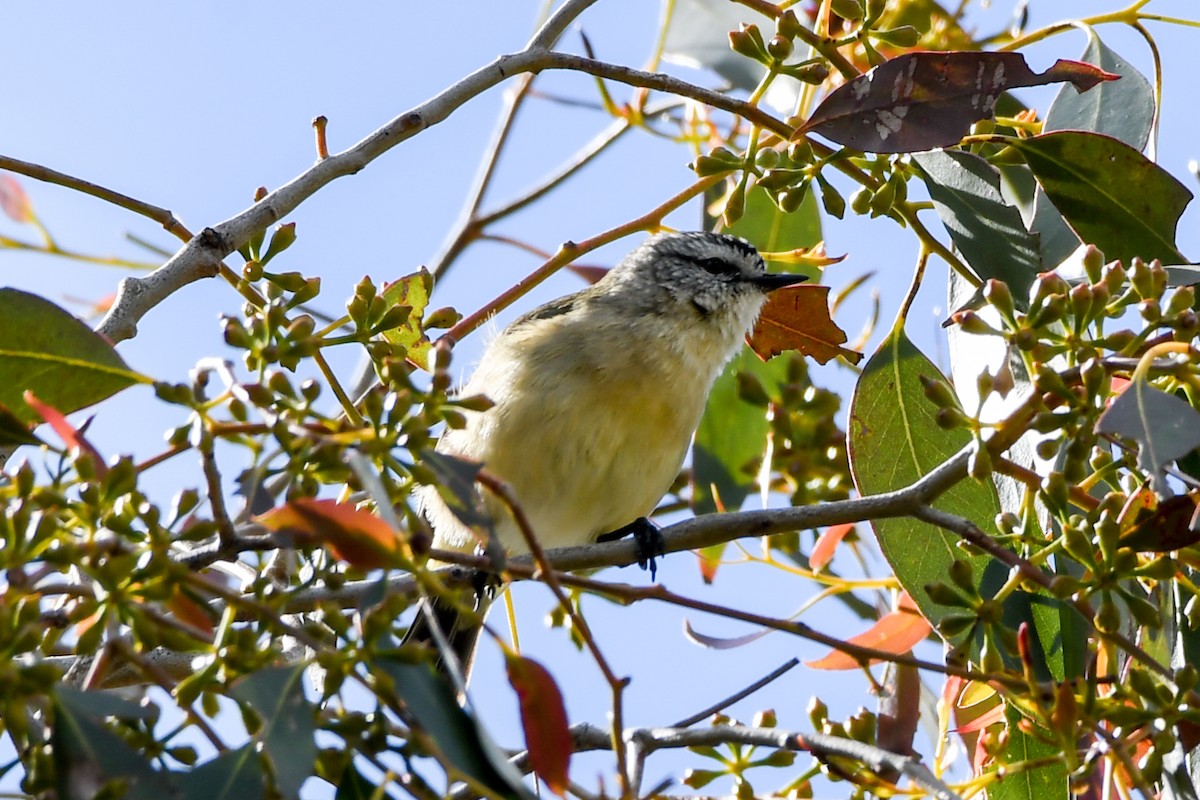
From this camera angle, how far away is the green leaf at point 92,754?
1.66m

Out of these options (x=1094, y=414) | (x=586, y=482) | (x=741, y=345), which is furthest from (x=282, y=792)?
(x=741, y=345)

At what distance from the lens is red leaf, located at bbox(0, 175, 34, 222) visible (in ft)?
12.5

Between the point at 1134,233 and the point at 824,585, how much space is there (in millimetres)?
1257

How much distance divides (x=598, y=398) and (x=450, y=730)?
216 cm

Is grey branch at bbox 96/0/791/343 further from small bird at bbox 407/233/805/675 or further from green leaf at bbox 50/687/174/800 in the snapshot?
small bird at bbox 407/233/805/675

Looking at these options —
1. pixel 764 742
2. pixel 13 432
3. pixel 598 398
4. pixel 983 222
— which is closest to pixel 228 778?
pixel 13 432

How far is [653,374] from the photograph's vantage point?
159 inches

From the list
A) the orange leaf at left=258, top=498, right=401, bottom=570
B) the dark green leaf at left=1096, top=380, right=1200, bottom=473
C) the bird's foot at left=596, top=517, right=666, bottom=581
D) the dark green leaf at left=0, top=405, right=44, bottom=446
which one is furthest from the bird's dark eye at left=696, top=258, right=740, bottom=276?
the orange leaf at left=258, top=498, right=401, bottom=570

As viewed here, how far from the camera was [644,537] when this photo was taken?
3.62 metres

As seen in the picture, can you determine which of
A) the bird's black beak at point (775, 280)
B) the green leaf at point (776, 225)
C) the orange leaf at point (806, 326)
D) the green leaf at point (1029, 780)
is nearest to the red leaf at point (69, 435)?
the green leaf at point (1029, 780)

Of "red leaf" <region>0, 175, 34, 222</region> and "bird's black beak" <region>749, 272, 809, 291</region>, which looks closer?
"red leaf" <region>0, 175, 34, 222</region>

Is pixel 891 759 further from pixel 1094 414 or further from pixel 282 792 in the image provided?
pixel 282 792

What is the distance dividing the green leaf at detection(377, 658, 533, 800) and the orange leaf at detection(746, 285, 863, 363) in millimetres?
1853

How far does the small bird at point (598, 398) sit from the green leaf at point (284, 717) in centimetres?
180
